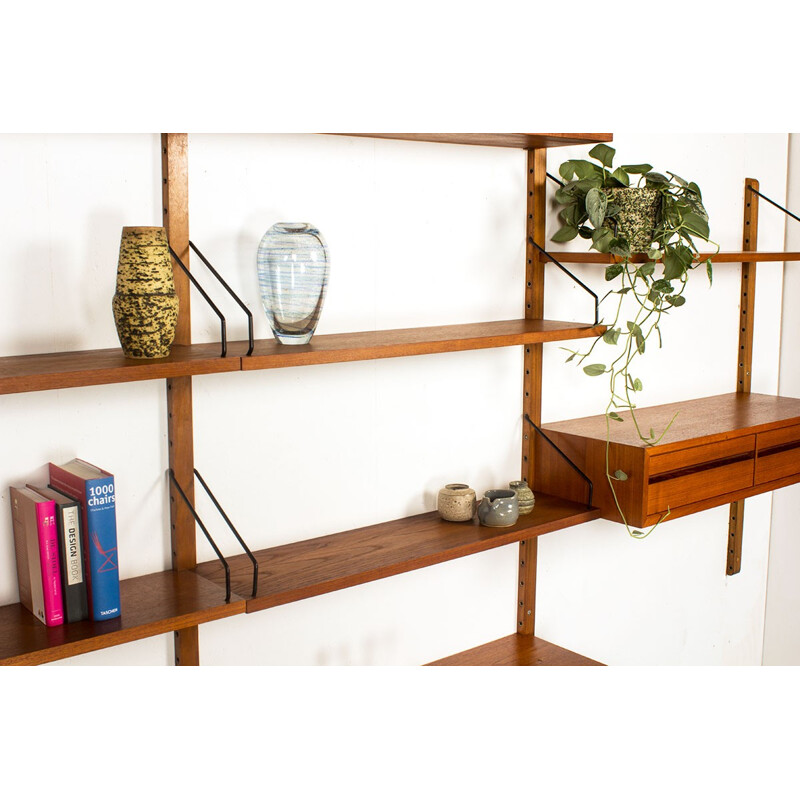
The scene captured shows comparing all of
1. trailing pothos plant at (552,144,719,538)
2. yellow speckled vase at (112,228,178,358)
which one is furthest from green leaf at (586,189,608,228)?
yellow speckled vase at (112,228,178,358)

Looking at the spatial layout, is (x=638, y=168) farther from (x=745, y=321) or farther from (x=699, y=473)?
(x=745, y=321)

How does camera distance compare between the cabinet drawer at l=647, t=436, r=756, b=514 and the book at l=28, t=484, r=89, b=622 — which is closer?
the book at l=28, t=484, r=89, b=622

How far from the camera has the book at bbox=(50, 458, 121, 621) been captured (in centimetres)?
152

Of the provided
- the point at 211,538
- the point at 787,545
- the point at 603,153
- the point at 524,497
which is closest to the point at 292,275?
the point at 211,538

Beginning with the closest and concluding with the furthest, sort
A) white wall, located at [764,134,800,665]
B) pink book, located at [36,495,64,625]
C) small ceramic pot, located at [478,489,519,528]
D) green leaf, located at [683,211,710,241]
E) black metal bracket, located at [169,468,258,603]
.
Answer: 1. pink book, located at [36,495,64,625]
2. black metal bracket, located at [169,468,258,603]
3. small ceramic pot, located at [478,489,519,528]
4. green leaf, located at [683,211,710,241]
5. white wall, located at [764,134,800,665]

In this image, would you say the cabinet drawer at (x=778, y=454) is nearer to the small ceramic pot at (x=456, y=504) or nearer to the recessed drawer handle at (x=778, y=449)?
the recessed drawer handle at (x=778, y=449)

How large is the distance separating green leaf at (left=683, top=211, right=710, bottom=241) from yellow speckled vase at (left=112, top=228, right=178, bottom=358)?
1222 mm

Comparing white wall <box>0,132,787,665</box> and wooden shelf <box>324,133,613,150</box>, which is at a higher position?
wooden shelf <box>324,133,613,150</box>

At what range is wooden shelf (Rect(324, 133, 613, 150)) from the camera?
1.94 metres

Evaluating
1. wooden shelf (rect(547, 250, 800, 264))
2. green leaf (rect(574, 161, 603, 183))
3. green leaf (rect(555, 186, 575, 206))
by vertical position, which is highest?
green leaf (rect(574, 161, 603, 183))

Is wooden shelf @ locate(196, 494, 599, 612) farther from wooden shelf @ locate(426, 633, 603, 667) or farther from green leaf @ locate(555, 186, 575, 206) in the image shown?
green leaf @ locate(555, 186, 575, 206)

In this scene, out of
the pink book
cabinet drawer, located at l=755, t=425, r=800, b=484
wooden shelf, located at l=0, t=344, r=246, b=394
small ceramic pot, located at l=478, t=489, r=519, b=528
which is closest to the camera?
wooden shelf, located at l=0, t=344, r=246, b=394

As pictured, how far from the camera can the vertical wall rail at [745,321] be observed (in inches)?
114

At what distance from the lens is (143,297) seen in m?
1.54
